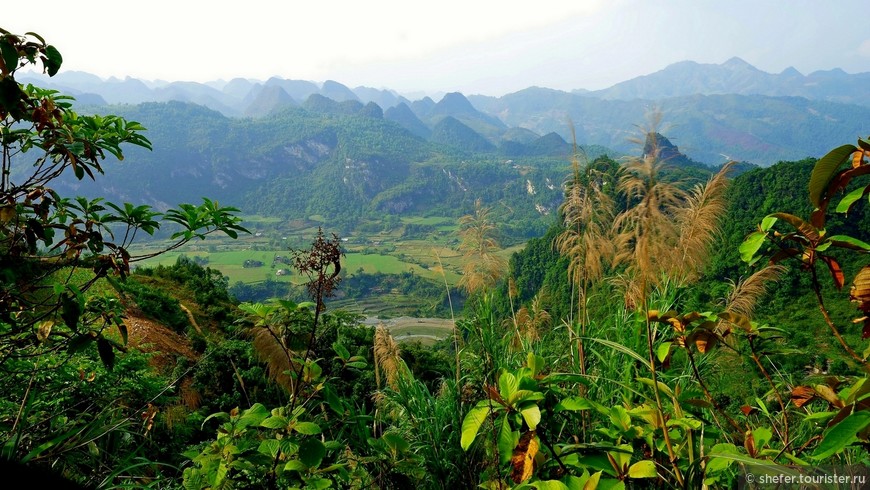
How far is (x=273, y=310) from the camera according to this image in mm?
1477

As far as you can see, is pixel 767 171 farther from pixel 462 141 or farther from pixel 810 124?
pixel 810 124

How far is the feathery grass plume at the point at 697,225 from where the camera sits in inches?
83.1

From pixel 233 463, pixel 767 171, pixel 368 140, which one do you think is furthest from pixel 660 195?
pixel 368 140

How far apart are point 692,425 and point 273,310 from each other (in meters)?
1.20

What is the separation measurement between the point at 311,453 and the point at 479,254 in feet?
6.45

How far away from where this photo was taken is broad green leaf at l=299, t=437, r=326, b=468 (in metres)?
1.21

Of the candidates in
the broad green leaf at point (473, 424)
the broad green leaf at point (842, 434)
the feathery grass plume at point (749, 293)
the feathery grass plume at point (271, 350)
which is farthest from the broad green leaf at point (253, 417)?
the feathery grass plume at point (749, 293)

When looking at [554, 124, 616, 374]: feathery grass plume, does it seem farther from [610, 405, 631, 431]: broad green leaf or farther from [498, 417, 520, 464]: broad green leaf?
[498, 417, 520, 464]: broad green leaf

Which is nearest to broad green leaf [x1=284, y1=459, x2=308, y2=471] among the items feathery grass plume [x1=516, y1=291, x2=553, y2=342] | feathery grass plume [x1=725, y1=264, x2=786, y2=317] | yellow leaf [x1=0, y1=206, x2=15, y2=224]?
yellow leaf [x1=0, y1=206, x2=15, y2=224]

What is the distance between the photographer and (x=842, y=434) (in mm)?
689

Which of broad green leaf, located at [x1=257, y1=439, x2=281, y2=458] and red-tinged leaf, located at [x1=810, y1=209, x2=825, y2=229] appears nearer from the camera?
red-tinged leaf, located at [x1=810, y1=209, x2=825, y2=229]

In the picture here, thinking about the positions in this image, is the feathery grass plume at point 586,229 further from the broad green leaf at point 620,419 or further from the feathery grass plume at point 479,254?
the broad green leaf at point 620,419

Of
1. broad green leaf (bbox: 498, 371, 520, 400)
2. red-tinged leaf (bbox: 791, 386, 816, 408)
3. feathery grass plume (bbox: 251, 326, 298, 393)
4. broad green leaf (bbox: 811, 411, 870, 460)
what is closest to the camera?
broad green leaf (bbox: 811, 411, 870, 460)

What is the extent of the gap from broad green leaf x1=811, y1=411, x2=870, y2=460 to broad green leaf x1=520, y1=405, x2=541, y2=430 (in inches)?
20.6
